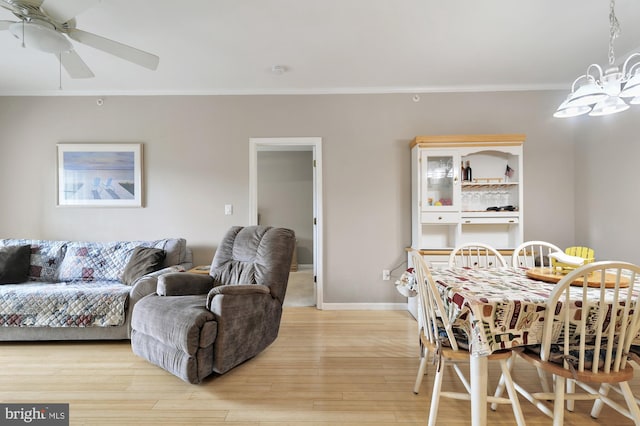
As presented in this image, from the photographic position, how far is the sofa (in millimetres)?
2432

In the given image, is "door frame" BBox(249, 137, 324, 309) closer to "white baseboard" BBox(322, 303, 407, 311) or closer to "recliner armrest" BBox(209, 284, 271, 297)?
"white baseboard" BBox(322, 303, 407, 311)

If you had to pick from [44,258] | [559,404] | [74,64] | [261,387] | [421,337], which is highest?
[74,64]

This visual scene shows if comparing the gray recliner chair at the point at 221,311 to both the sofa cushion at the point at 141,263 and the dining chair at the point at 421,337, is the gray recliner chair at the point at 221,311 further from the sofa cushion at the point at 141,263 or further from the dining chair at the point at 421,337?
the dining chair at the point at 421,337

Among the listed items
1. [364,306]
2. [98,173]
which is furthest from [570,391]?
[98,173]

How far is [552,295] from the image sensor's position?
126 cm

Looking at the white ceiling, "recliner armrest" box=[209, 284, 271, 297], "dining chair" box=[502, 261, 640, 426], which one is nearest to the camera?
"dining chair" box=[502, 261, 640, 426]

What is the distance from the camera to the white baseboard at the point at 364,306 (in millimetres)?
3438

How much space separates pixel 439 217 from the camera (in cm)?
314

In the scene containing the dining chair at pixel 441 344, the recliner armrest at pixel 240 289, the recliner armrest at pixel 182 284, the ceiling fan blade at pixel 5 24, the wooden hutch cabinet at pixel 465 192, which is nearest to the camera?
the dining chair at pixel 441 344

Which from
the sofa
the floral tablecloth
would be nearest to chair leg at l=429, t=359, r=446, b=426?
the floral tablecloth

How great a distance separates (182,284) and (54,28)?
1.84m

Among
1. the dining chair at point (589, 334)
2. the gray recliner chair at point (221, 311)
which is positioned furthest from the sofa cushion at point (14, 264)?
the dining chair at point (589, 334)

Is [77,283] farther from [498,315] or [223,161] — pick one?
[498,315]

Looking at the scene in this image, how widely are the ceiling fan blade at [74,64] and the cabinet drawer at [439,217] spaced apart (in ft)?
10.2
